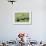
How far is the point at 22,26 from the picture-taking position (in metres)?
4.30

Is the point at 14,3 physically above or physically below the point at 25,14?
above

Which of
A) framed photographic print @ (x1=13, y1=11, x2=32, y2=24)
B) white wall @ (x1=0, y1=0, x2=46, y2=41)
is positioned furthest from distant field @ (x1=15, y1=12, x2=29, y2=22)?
white wall @ (x1=0, y1=0, x2=46, y2=41)

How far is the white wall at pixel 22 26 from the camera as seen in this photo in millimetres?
4277

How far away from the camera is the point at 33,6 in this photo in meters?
4.29

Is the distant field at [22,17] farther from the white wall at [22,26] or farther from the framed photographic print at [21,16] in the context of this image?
the white wall at [22,26]

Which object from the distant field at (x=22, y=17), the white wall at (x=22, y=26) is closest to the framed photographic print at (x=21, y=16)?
the distant field at (x=22, y=17)

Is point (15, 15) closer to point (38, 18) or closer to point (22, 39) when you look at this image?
point (38, 18)

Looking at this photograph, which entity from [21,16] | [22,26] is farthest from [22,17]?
[22,26]

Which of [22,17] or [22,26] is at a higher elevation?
[22,17]

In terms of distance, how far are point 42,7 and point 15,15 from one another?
891 millimetres

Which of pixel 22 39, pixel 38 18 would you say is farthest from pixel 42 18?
pixel 22 39

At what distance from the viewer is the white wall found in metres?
4.28

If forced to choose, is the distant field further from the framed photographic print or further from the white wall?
the white wall

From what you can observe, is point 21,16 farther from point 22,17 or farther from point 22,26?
point 22,26
